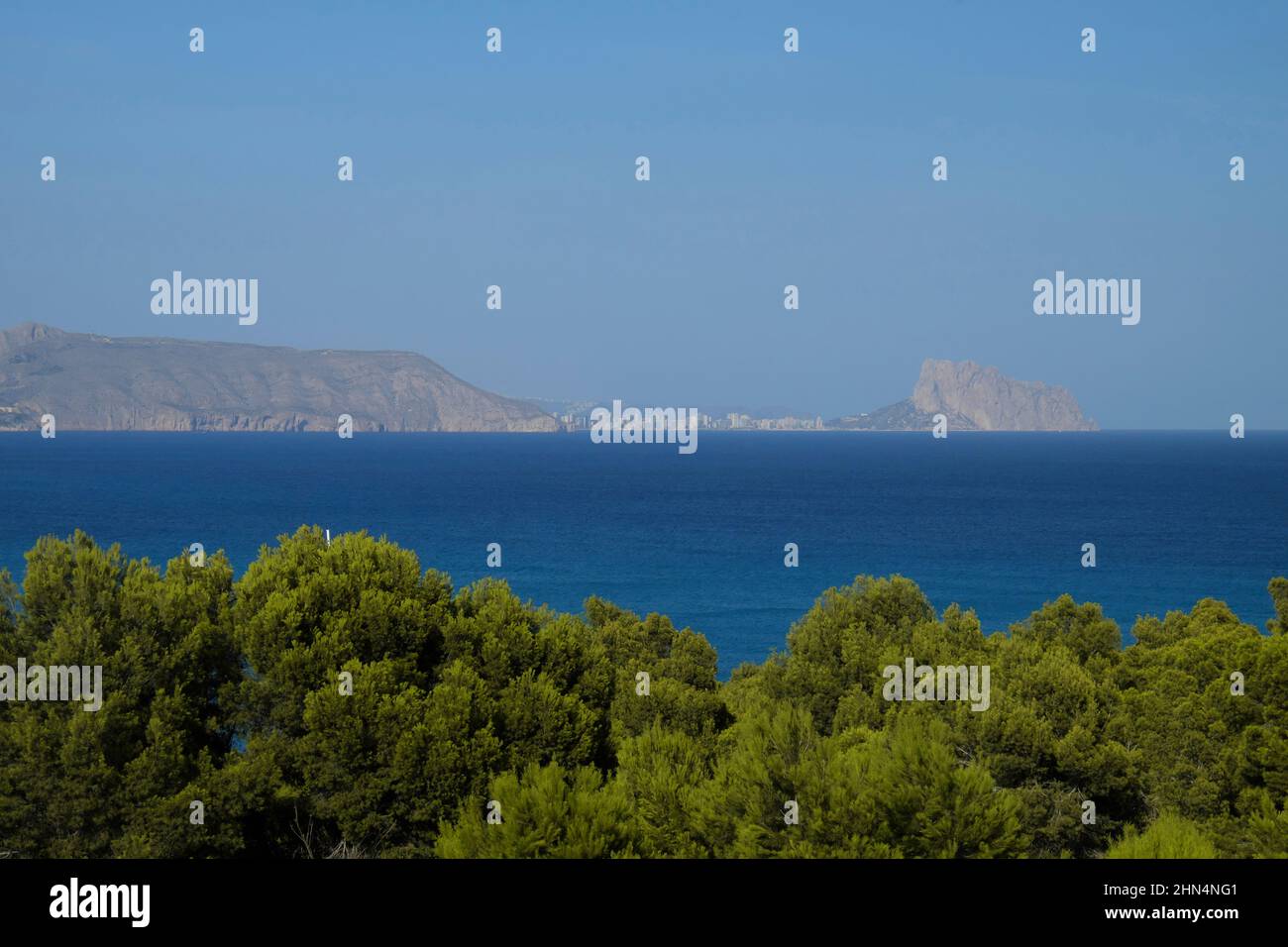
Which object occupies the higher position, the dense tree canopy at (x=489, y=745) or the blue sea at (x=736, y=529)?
the blue sea at (x=736, y=529)

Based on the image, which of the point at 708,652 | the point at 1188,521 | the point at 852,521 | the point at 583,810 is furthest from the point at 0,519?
the point at 1188,521

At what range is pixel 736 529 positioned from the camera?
369 ft

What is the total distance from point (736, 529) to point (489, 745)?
96967 mm

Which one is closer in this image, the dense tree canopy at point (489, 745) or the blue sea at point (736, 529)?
the dense tree canopy at point (489, 745)

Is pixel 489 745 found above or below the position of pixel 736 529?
below

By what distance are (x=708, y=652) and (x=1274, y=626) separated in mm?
17351

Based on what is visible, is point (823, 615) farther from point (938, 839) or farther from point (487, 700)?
point (938, 839)

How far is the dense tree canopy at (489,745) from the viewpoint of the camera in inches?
521

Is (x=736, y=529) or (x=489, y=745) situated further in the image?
(x=736, y=529)

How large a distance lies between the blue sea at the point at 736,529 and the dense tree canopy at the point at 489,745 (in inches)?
1454

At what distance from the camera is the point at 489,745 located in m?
16.3

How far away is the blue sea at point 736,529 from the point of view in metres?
75.2

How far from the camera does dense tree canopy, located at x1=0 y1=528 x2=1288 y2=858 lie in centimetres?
1323

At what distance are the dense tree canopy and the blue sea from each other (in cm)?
3694
